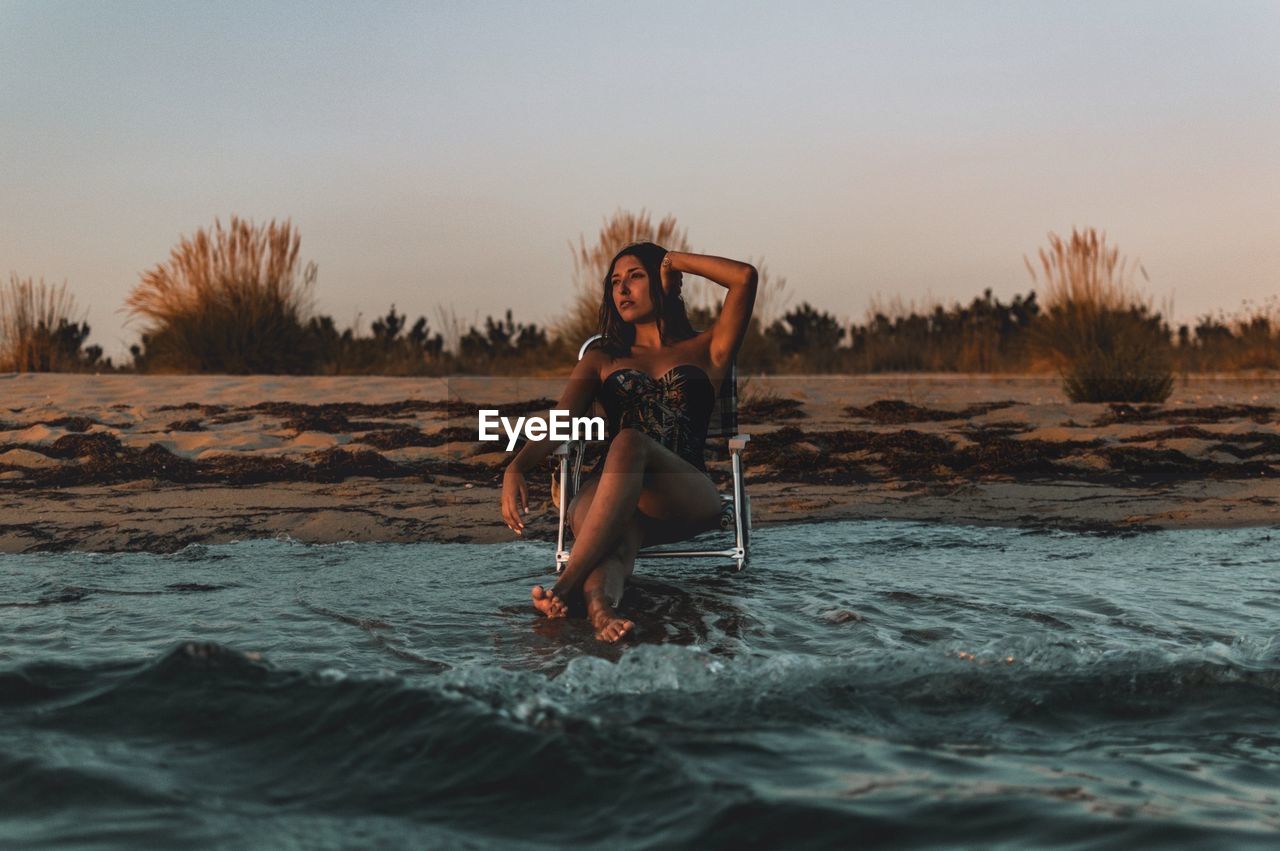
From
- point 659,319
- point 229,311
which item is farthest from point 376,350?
point 659,319

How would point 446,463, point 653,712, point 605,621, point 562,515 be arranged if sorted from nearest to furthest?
point 653,712 < point 605,621 < point 562,515 < point 446,463

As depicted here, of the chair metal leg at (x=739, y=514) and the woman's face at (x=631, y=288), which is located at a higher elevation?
the woman's face at (x=631, y=288)

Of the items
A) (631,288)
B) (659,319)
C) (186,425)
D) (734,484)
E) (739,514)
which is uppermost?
(631,288)

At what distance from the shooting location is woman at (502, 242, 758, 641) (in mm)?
4062

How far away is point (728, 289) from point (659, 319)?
282mm

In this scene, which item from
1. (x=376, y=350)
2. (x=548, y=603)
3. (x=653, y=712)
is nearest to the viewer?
(x=653, y=712)

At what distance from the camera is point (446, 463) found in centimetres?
750

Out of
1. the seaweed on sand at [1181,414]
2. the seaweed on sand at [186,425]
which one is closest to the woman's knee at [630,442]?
the seaweed on sand at [186,425]

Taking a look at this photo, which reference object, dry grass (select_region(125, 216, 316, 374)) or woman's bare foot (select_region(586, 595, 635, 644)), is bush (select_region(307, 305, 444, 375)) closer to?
dry grass (select_region(125, 216, 316, 374))

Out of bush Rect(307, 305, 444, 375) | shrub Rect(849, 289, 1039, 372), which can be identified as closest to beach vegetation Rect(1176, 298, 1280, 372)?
shrub Rect(849, 289, 1039, 372)

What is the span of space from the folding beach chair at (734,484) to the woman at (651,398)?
0.07 metres

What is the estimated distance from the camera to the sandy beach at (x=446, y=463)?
6.06m

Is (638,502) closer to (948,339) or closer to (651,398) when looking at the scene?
(651,398)

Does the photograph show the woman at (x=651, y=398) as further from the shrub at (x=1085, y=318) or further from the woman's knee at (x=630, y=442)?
the shrub at (x=1085, y=318)
